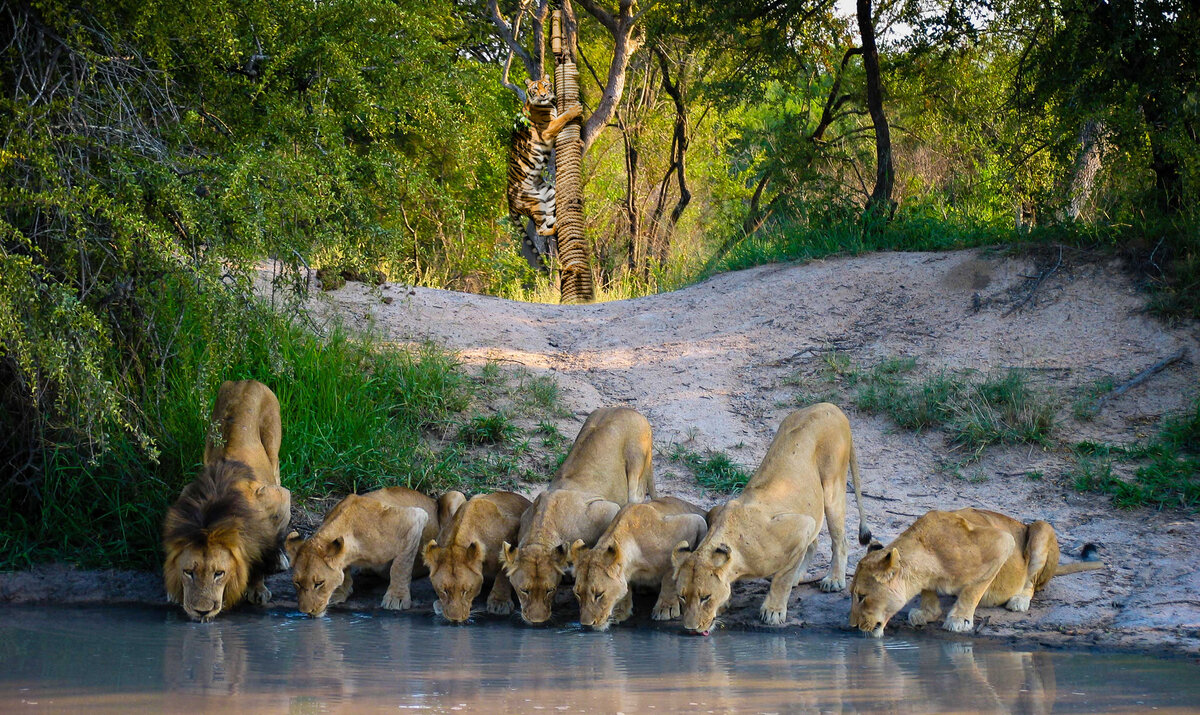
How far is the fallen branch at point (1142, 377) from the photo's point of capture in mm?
9727

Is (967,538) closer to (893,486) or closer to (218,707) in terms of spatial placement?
(893,486)

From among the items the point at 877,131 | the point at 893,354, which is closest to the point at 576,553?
the point at 893,354

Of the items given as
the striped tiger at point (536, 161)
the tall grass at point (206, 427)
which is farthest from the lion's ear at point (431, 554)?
the striped tiger at point (536, 161)

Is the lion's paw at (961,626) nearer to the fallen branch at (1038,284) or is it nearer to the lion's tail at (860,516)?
the lion's tail at (860,516)

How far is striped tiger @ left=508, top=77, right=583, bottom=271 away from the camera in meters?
21.1

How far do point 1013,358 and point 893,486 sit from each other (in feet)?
8.40

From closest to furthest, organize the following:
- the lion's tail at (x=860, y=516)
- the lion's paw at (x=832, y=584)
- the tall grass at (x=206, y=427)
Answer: the lion's paw at (x=832, y=584)
the lion's tail at (x=860, y=516)
the tall grass at (x=206, y=427)

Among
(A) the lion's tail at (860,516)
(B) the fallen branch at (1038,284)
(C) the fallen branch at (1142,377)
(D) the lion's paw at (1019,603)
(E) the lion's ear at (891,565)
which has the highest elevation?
(B) the fallen branch at (1038,284)

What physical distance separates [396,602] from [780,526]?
2454mm

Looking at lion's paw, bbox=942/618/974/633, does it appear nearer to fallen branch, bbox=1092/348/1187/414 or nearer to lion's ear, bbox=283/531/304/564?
fallen branch, bbox=1092/348/1187/414

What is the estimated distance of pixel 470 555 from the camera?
23.0ft

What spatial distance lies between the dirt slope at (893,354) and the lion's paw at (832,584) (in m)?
0.07

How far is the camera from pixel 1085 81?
11.3 meters

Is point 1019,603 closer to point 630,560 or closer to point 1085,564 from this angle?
point 1085,564
